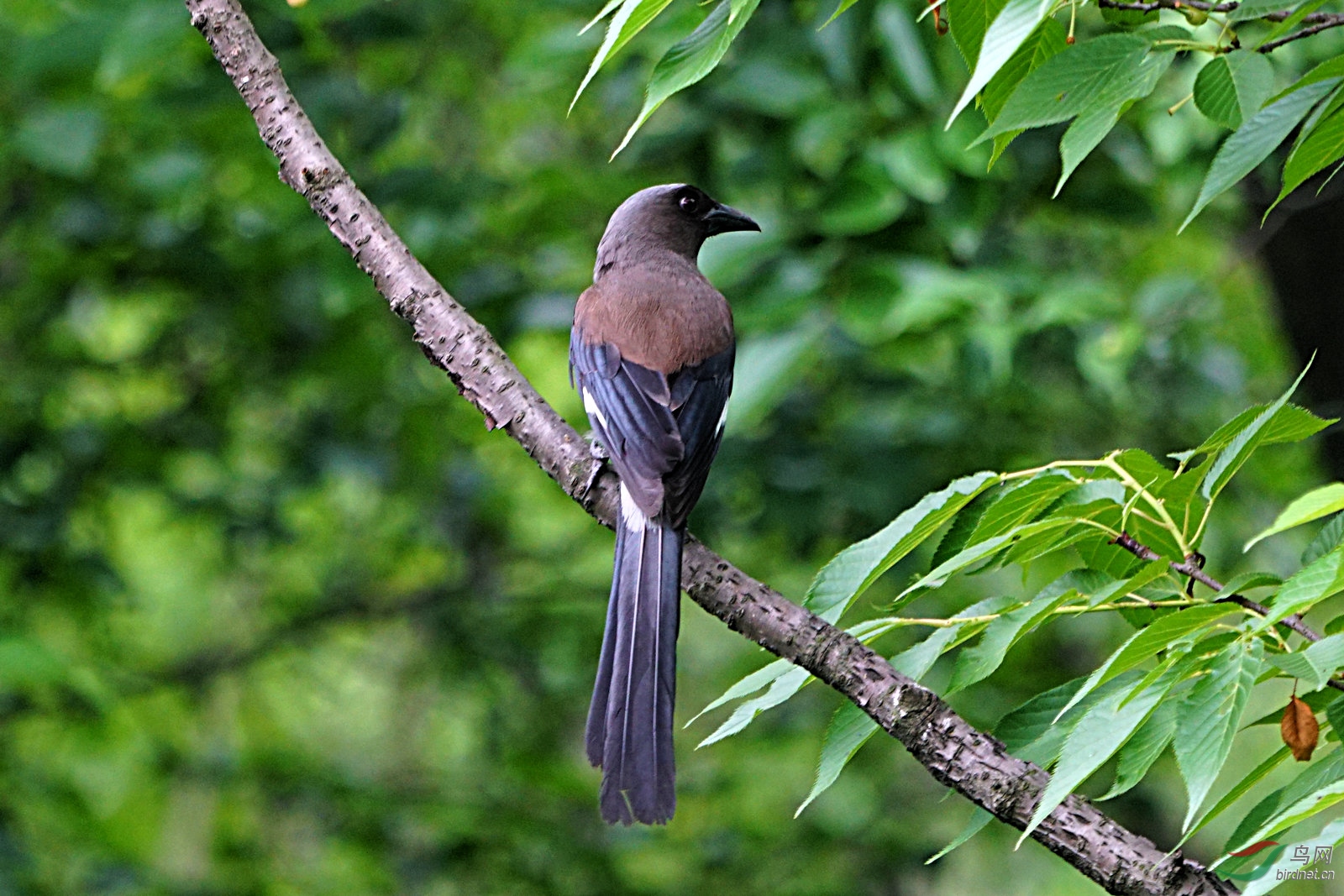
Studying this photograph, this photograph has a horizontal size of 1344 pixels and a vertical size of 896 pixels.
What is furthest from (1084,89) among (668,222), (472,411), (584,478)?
(472,411)

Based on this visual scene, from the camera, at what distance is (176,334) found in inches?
216

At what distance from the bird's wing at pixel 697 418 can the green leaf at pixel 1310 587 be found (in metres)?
1.36

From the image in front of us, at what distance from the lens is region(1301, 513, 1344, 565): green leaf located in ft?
5.54

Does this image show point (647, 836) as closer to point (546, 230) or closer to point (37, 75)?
point (546, 230)

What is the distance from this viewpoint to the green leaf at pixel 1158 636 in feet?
4.69

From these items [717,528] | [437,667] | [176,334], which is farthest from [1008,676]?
[176,334]

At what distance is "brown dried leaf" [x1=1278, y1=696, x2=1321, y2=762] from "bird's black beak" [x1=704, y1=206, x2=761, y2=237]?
276 cm

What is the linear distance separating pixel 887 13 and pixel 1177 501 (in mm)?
2088

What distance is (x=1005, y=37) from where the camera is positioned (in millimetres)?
1372

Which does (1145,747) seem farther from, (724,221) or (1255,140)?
(724,221)

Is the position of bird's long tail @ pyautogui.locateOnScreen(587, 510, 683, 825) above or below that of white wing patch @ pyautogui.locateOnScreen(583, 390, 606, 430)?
below

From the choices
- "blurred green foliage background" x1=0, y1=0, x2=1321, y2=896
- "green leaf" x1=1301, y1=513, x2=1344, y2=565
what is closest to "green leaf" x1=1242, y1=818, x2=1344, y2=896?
"green leaf" x1=1301, y1=513, x2=1344, y2=565

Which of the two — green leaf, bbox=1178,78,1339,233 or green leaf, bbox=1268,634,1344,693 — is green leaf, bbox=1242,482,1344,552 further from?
green leaf, bbox=1178,78,1339,233

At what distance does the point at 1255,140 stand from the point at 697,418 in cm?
169
